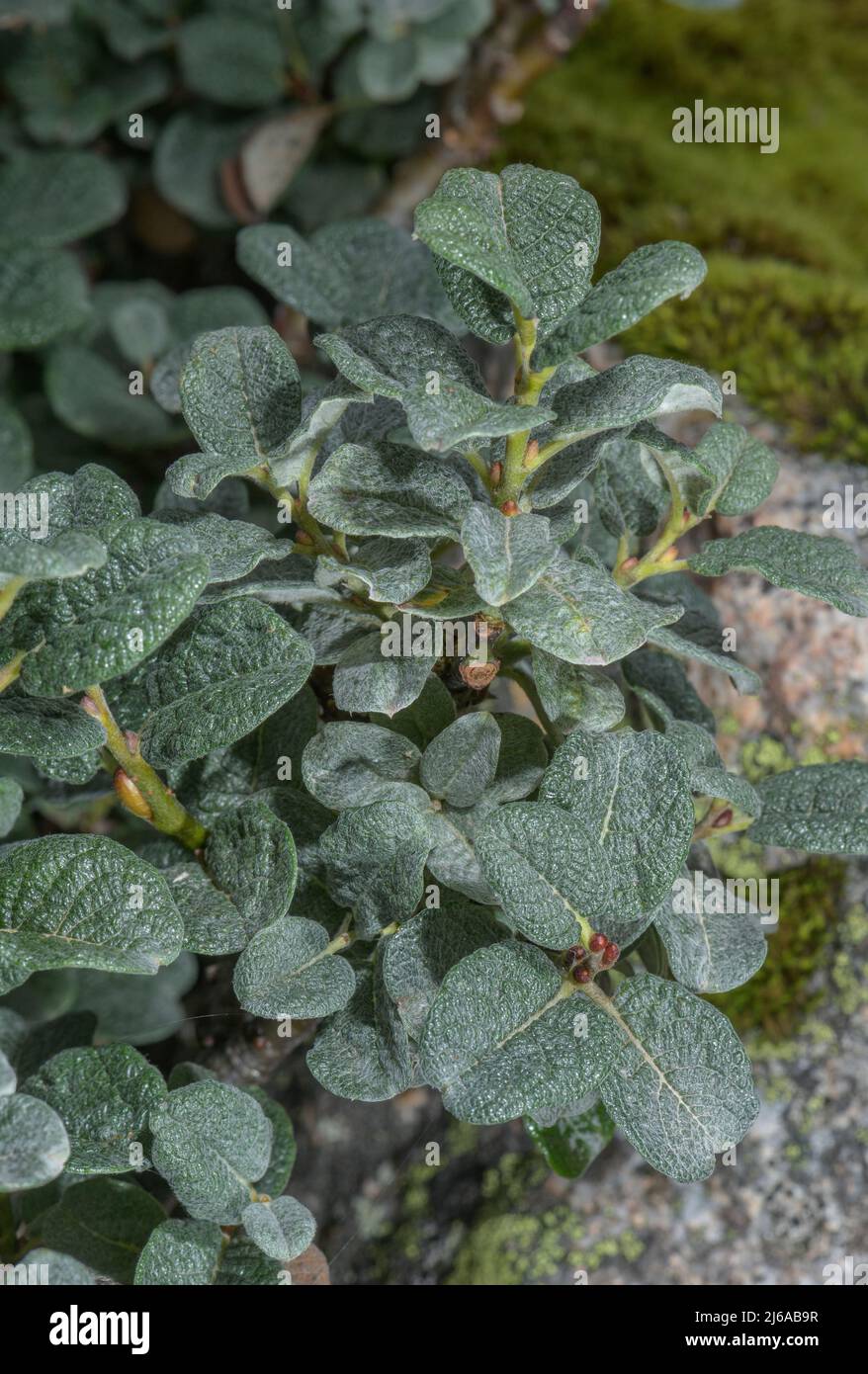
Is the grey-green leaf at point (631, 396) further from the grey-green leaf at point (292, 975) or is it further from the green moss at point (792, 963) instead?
the green moss at point (792, 963)

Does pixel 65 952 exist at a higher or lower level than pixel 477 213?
lower

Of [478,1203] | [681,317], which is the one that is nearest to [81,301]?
[681,317]

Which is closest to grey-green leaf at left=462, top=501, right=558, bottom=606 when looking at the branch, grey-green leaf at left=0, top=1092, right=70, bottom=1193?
grey-green leaf at left=0, top=1092, right=70, bottom=1193

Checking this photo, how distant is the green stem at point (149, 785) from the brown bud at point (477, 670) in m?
0.22

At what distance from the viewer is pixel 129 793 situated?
0.78m

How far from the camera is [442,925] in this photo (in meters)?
Result: 0.77

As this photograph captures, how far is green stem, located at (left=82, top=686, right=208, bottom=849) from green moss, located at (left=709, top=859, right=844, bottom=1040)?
1.97 ft

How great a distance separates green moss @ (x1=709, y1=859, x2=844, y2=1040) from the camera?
1150 mm

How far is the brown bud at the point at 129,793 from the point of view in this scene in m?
0.77

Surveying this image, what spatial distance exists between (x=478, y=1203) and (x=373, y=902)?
488mm

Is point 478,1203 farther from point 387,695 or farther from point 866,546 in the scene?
point 866,546

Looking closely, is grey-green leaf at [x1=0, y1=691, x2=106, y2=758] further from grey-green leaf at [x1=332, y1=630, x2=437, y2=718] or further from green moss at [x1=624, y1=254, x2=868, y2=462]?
green moss at [x1=624, y1=254, x2=868, y2=462]

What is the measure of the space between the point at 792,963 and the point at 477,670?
569 mm

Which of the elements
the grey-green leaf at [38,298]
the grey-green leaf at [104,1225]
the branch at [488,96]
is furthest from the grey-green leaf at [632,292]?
the branch at [488,96]
